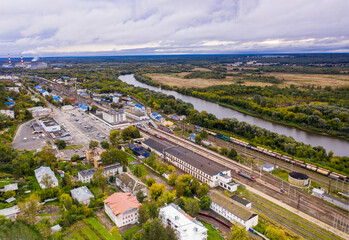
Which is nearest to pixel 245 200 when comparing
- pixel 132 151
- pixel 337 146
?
pixel 132 151

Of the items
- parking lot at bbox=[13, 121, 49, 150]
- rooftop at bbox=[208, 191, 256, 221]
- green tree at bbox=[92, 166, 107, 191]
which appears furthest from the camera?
parking lot at bbox=[13, 121, 49, 150]

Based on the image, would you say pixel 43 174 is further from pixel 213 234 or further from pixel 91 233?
pixel 213 234

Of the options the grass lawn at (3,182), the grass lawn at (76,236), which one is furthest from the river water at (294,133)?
the grass lawn at (3,182)

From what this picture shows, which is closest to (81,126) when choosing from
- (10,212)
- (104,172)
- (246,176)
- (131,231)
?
(104,172)

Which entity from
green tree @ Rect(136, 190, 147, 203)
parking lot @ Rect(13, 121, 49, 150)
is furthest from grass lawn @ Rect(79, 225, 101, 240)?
parking lot @ Rect(13, 121, 49, 150)

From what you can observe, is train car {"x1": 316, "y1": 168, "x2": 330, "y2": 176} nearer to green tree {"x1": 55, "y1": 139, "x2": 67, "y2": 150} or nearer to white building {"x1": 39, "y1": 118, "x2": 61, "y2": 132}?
green tree {"x1": 55, "y1": 139, "x2": 67, "y2": 150}

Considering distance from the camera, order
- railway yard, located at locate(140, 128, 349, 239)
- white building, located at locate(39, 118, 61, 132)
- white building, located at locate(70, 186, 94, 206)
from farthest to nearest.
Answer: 1. white building, located at locate(39, 118, 61, 132)
2. white building, located at locate(70, 186, 94, 206)
3. railway yard, located at locate(140, 128, 349, 239)

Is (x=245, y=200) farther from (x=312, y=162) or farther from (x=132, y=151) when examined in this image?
(x=132, y=151)
